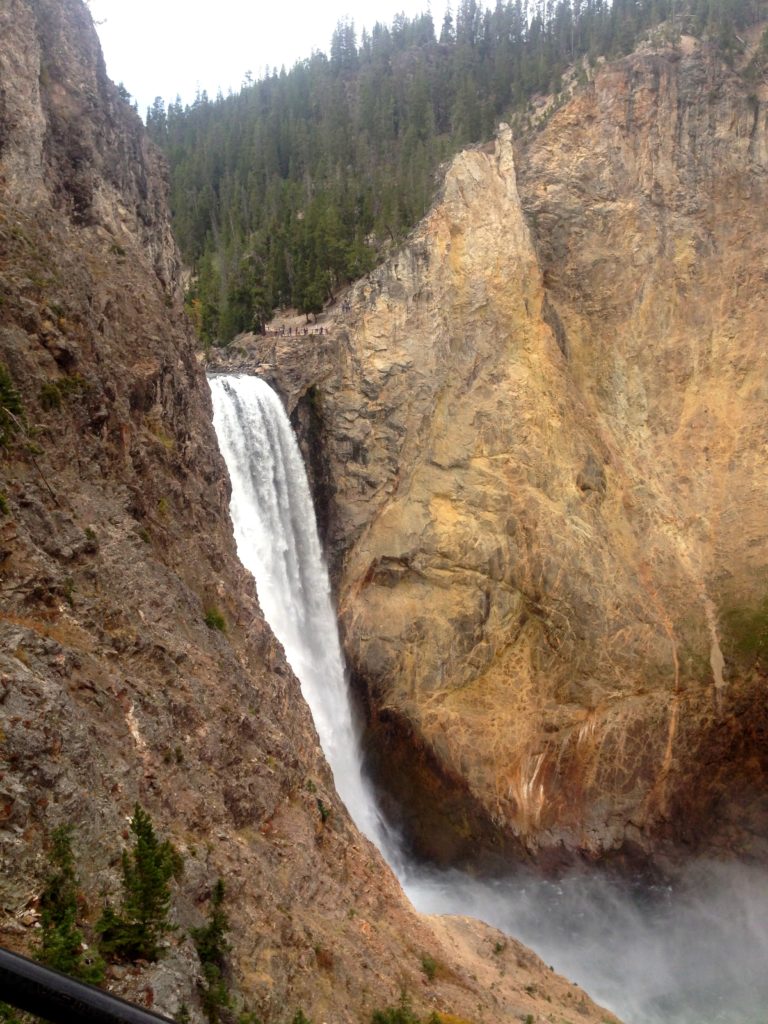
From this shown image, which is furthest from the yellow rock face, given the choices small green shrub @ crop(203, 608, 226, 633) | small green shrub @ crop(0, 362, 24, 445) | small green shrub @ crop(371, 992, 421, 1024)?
small green shrub @ crop(0, 362, 24, 445)

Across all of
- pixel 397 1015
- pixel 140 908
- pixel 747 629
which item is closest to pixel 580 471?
pixel 747 629

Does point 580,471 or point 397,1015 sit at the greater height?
point 580,471

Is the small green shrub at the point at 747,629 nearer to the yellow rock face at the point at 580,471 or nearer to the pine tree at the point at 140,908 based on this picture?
the yellow rock face at the point at 580,471

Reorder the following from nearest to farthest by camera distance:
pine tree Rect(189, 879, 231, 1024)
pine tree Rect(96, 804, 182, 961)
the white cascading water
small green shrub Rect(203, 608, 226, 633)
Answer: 1. pine tree Rect(96, 804, 182, 961)
2. pine tree Rect(189, 879, 231, 1024)
3. small green shrub Rect(203, 608, 226, 633)
4. the white cascading water

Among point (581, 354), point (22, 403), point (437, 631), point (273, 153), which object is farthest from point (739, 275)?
point (273, 153)

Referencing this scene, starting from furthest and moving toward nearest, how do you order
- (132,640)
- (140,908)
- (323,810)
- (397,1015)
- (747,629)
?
(747,629), (323,810), (132,640), (397,1015), (140,908)

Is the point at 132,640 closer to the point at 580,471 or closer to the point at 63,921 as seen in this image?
the point at 63,921

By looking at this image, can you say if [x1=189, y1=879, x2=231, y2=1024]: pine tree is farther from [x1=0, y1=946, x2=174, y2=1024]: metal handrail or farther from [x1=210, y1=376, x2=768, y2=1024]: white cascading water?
[x1=210, y1=376, x2=768, y2=1024]: white cascading water
